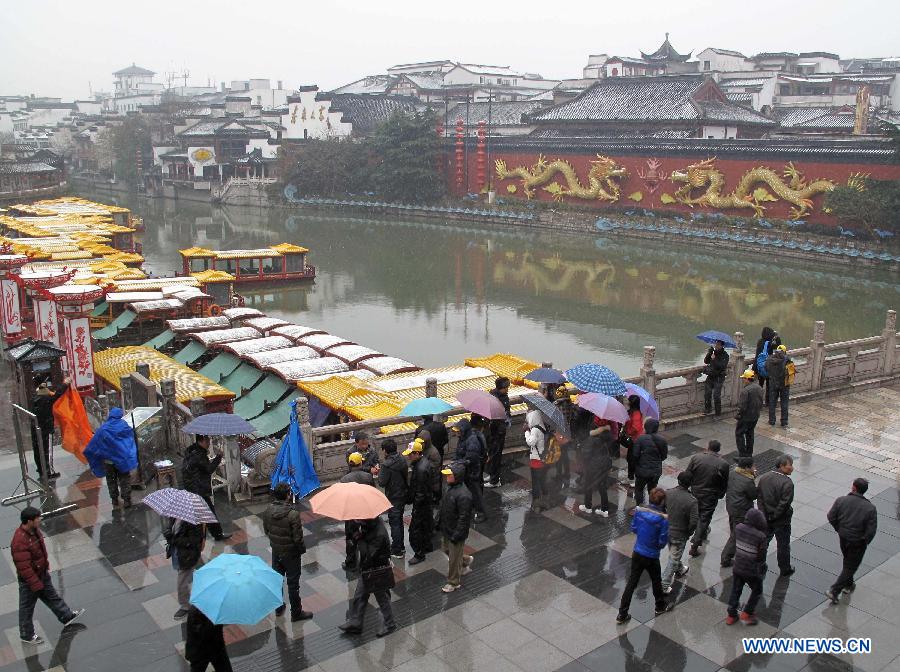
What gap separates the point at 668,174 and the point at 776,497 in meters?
36.1

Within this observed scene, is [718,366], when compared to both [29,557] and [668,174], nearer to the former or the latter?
[29,557]

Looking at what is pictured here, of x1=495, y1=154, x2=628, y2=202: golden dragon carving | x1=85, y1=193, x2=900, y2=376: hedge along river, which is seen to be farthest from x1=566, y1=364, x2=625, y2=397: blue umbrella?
x1=495, y1=154, x2=628, y2=202: golden dragon carving

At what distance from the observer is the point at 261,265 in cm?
3022

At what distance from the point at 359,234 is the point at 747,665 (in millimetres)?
39219

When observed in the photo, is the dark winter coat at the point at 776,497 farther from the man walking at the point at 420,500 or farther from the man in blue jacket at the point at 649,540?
the man walking at the point at 420,500

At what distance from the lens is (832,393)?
12820 millimetres

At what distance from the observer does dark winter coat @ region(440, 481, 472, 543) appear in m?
6.67

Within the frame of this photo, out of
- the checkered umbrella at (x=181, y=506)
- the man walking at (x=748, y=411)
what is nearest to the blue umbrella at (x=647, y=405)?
the man walking at (x=748, y=411)

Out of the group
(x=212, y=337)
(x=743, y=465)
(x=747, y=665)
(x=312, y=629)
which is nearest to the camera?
(x=747, y=665)

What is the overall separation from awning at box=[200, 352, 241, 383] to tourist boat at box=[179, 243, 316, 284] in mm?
14847

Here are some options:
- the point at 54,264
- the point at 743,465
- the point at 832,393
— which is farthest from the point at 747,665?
→ the point at 54,264

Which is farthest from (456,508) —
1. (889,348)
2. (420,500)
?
(889,348)

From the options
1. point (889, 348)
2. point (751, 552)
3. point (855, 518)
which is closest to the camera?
point (751, 552)

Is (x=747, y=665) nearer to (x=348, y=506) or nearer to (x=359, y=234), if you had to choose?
(x=348, y=506)
